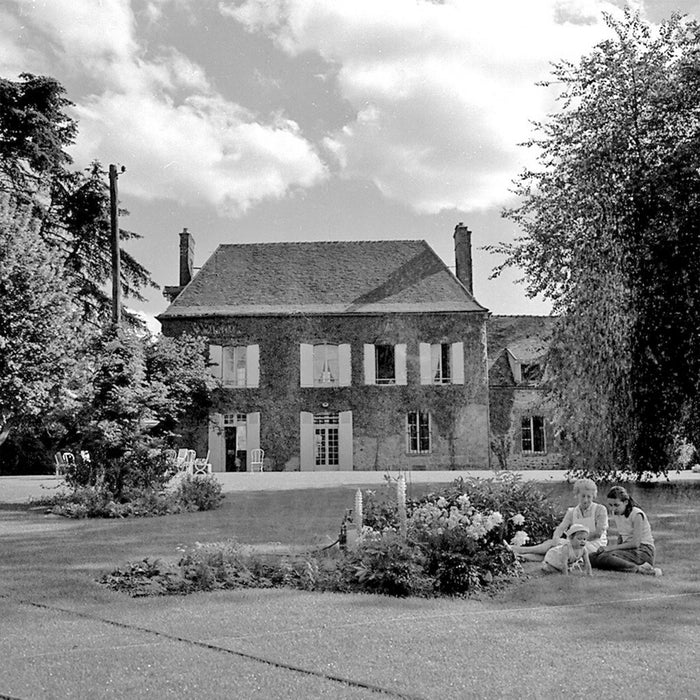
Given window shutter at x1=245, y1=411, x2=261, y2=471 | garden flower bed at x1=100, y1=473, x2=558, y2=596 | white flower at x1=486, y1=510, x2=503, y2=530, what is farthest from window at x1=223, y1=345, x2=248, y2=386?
white flower at x1=486, y1=510, x2=503, y2=530

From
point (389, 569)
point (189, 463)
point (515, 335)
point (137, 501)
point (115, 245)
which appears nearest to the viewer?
point (389, 569)

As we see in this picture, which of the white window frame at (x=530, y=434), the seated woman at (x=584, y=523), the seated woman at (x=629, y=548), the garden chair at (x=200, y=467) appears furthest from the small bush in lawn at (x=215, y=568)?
the white window frame at (x=530, y=434)

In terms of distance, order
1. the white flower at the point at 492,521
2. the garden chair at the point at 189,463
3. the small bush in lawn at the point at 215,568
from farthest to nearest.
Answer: the garden chair at the point at 189,463 < the white flower at the point at 492,521 < the small bush in lawn at the point at 215,568

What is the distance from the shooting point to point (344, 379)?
103ft

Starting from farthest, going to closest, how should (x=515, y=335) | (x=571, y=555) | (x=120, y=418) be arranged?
(x=515, y=335) < (x=120, y=418) < (x=571, y=555)

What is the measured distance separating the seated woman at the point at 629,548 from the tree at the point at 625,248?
9.03m

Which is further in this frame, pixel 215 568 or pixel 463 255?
pixel 463 255

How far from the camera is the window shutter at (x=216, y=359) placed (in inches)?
1217

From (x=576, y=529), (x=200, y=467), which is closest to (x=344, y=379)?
(x=200, y=467)

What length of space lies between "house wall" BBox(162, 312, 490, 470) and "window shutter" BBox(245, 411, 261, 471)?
160mm

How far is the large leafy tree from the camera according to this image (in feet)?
92.4

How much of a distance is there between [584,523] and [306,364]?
2275cm

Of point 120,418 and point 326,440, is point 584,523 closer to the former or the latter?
point 120,418

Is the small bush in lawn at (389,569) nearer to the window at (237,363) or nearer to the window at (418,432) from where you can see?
the window at (418,432)
